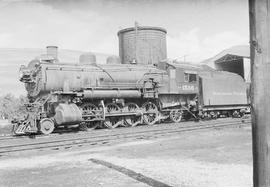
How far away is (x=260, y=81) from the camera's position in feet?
9.45

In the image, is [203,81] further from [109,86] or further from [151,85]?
[109,86]

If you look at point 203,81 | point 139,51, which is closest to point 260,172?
point 203,81

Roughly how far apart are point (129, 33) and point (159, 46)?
2179 millimetres

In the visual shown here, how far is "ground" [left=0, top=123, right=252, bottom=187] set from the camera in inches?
224

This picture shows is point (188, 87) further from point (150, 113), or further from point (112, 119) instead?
point (112, 119)

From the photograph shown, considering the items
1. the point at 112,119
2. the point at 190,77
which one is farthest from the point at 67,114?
the point at 190,77

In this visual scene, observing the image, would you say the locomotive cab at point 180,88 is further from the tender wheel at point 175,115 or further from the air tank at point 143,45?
the air tank at point 143,45

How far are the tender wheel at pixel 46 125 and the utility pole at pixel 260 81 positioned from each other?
461 inches

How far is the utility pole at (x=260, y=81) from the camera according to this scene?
2.84 m

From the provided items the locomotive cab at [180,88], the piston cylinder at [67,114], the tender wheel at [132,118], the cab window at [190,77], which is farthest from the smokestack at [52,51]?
the cab window at [190,77]

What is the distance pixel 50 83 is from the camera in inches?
600

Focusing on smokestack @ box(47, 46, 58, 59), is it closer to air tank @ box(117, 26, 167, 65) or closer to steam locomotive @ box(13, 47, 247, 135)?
steam locomotive @ box(13, 47, 247, 135)

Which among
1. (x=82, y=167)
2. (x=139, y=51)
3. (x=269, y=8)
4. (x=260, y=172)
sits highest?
(x=139, y=51)

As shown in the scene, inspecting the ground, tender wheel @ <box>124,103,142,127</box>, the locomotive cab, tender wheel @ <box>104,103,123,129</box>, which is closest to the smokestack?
tender wheel @ <box>104,103,123,129</box>
